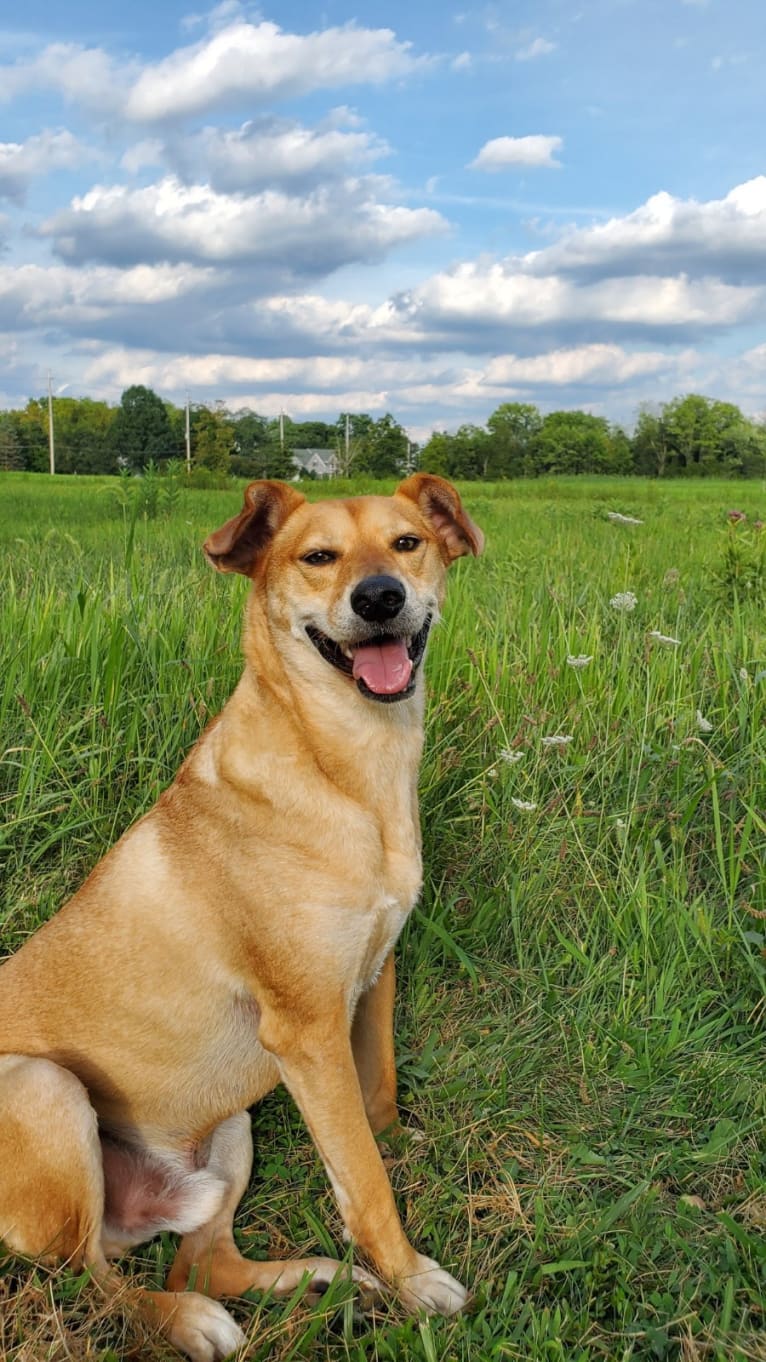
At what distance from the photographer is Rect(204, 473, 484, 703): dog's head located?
266cm

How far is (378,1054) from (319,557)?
1.55 m

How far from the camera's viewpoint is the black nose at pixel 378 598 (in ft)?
8.57

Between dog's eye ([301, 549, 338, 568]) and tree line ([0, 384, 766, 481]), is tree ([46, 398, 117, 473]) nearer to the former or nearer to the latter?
tree line ([0, 384, 766, 481])

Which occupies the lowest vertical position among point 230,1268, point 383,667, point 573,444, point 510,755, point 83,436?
point 230,1268

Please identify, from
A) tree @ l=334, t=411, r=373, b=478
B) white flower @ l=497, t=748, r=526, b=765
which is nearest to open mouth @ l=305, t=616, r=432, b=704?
white flower @ l=497, t=748, r=526, b=765

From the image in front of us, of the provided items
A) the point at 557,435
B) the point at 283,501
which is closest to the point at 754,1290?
the point at 283,501

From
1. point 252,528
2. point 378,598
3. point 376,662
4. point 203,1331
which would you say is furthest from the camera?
point 252,528

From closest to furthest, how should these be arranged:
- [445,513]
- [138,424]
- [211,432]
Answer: [445,513], [211,432], [138,424]

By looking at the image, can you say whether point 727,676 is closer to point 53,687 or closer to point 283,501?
point 283,501

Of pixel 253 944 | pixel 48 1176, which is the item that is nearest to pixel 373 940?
pixel 253 944

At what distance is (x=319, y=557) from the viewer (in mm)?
2812

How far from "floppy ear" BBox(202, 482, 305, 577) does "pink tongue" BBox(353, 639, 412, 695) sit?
493 mm

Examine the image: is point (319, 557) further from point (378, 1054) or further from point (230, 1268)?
point (230, 1268)

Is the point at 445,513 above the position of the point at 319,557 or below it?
above
